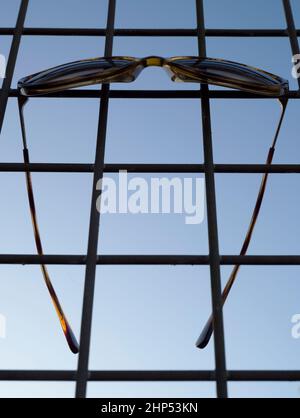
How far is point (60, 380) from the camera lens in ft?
6.85

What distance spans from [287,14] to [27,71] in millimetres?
1875

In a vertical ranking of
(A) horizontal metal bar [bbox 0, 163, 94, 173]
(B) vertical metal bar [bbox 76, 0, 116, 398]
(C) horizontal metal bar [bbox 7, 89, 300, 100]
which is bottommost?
(B) vertical metal bar [bbox 76, 0, 116, 398]

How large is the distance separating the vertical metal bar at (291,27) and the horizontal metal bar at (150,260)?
150cm

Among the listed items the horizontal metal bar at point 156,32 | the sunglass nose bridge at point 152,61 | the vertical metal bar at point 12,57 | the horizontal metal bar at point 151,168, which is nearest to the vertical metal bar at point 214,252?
the horizontal metal bar at point 151,168

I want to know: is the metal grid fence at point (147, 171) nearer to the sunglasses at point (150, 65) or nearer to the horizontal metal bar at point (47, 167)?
the horizontal metal bar at point (47, 167)

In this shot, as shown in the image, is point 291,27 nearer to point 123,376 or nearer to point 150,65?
point 150,65

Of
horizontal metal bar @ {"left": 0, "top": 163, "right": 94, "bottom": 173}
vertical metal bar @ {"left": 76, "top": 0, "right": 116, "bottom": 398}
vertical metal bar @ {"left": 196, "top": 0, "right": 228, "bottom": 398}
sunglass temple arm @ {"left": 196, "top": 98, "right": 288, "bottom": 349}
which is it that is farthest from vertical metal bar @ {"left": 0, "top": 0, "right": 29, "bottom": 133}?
sunglass temple arm @ {"left": 196, "top": 98, "right": 288, "bottom": 349}

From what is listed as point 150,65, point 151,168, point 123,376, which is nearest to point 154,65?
point 150,65

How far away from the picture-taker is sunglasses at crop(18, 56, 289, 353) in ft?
9.20

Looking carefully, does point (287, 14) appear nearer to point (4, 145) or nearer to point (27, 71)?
point (27, 71)

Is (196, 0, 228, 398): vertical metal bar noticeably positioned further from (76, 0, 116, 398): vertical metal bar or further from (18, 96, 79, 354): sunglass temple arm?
(18, 96, 79, 354): sunglass temple arm

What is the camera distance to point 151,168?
2730 mm

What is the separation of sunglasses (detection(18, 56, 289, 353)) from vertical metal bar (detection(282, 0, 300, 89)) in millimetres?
528
